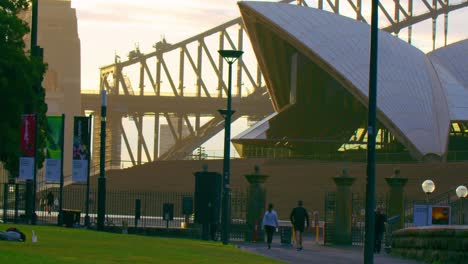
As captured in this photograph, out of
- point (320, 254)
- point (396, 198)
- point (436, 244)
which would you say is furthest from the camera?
point (396, 198)

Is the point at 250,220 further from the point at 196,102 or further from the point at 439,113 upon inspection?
the point at 196,102

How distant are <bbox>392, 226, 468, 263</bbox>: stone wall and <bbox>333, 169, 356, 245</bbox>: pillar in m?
8.56

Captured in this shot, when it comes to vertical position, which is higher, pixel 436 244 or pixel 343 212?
pixel 343 212

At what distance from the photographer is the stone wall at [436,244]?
26625mm

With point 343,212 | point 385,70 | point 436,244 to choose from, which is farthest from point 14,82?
point 385,70

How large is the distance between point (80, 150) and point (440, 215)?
31.1 ft

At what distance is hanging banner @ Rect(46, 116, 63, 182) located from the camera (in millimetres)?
36688

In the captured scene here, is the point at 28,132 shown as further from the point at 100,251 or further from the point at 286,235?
the point at 100,251

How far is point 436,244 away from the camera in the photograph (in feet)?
93.0

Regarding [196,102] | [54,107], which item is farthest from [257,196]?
[196,102]

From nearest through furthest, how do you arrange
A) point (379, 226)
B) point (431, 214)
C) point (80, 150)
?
point (80, 150), point (379, 226), point (431, 214)

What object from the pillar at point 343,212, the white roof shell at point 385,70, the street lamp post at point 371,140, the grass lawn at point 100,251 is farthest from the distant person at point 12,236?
the white roof shell at point 385,70

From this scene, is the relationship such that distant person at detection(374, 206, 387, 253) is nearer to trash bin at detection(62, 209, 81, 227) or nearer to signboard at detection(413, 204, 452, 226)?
signboard at detection(413, 204, 452, 226)

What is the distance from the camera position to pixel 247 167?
7106 cm
